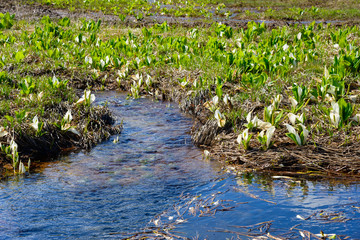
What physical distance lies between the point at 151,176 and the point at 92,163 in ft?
2.56

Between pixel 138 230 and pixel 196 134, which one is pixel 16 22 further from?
pixel 138 230

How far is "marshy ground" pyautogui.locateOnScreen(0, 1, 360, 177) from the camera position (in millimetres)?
4664

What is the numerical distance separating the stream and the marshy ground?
363 millimetres

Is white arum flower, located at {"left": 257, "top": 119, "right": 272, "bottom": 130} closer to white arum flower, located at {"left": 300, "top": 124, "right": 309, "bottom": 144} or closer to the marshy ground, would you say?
the marshy ground

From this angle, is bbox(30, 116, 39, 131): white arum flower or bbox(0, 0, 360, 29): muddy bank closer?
bbox(30, 116, 39, 131): white arum flower

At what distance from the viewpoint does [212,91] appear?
660cm

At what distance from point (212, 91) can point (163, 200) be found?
10.1ft

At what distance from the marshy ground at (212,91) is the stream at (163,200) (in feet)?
1.19

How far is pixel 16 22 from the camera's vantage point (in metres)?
12.7

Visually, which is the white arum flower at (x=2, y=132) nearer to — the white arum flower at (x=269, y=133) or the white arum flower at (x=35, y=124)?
the white arum flower at (x=35, y=124)

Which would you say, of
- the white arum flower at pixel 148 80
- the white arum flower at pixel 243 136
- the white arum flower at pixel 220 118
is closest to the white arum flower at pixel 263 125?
the white arum flower at pixel 243 136

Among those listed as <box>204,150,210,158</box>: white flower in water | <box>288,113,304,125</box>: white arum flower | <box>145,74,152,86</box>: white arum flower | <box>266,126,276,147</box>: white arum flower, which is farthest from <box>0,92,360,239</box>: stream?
<box>145,74,152,86</box>: white arum flower

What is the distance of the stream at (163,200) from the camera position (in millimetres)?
3154

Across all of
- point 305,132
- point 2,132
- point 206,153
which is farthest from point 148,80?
point 305,132
